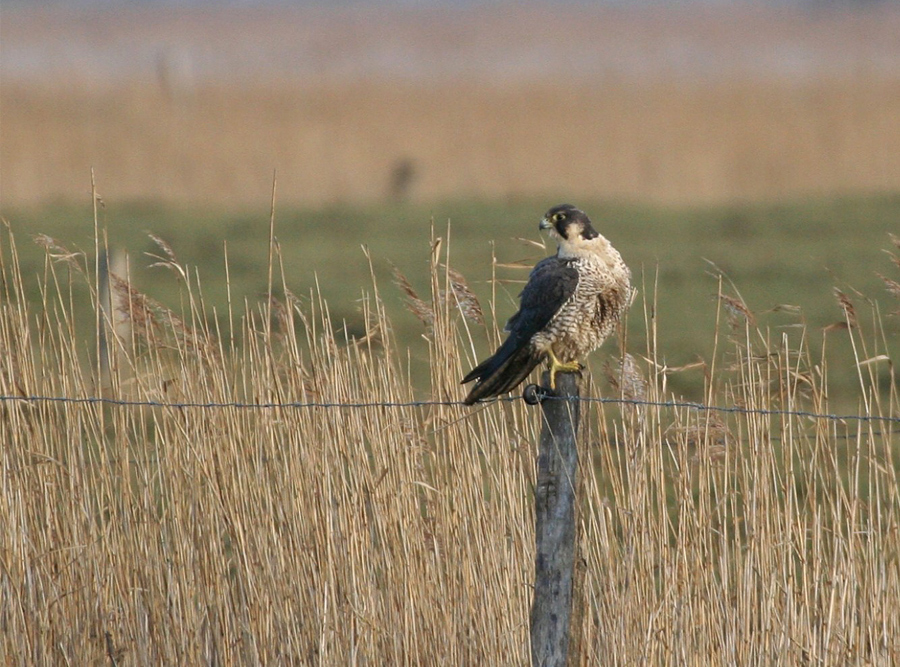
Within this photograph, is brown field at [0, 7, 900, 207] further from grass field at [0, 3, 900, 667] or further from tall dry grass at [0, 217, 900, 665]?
tall dry grass at [0, 217, 900, 665]

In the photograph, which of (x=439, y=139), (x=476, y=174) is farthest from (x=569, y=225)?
(x=439, y=139)

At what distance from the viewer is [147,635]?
13.3 feet

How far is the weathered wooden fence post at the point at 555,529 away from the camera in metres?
3.34

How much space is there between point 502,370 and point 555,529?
1.56ft

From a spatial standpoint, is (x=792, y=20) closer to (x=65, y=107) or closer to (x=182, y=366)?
(x=65, y=107)

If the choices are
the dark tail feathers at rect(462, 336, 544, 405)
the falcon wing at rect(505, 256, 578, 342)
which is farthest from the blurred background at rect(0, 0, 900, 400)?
the dark tail feathers at rect(462, 336, 544, 405)

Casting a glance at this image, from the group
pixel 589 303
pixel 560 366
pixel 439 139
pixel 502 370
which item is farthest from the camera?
pixel 439 139

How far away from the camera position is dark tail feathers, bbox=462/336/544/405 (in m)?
3.56

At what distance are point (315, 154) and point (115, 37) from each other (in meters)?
86.4

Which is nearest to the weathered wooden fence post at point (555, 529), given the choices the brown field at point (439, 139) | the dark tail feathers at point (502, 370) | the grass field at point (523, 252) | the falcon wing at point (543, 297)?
the dark tail feathers at point (502, 370)

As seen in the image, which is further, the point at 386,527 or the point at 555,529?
the point at 386,527

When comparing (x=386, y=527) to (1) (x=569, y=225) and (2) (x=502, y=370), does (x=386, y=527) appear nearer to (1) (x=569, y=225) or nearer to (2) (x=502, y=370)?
(2) (x=502, y=370)

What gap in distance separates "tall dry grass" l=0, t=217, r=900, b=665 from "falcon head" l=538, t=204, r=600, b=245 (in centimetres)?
32

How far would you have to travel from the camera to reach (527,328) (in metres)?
3.74
